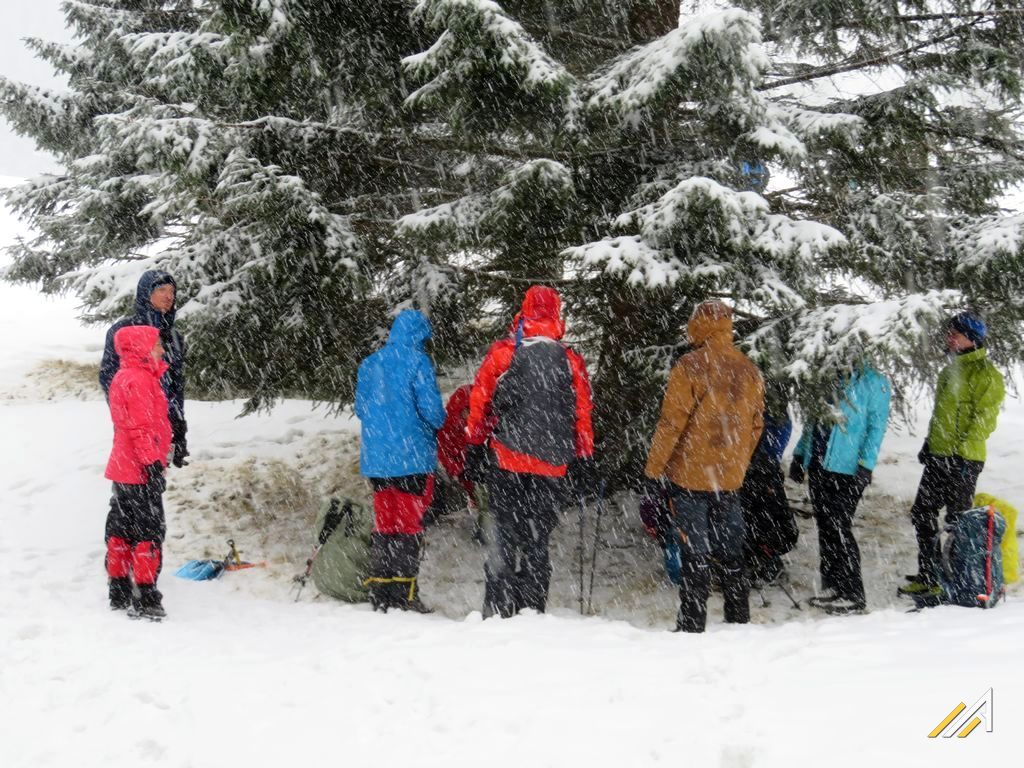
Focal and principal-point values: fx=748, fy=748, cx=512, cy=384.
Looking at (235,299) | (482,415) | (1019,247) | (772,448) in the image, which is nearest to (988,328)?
(1019,247)

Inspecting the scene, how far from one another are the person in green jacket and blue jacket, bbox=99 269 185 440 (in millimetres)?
5834

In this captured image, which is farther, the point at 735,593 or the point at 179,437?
the point at 179,437

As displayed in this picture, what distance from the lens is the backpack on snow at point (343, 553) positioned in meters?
6.06

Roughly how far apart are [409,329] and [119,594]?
279 cm

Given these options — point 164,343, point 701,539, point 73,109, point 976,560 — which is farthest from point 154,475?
point 73,109

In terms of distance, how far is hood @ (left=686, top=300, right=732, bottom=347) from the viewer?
16.2 feet

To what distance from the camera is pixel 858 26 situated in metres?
6.78

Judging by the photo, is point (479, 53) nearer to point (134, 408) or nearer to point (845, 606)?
point (134, 408)

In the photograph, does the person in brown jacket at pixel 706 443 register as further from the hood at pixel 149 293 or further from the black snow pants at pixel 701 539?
the hood at pixel 149 293

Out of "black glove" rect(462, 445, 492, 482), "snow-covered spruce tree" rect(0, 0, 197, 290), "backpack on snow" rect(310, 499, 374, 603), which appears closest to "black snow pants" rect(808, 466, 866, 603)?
"black glove" rect(462, 445, 492, 482)

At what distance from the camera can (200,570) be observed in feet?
21.0

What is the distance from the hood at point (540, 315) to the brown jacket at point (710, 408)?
0.91 meters

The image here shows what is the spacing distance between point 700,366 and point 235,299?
3757 mm

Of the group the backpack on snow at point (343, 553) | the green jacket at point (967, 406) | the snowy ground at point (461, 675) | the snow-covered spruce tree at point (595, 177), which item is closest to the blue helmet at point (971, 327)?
the green jacket at point (967, 406)
